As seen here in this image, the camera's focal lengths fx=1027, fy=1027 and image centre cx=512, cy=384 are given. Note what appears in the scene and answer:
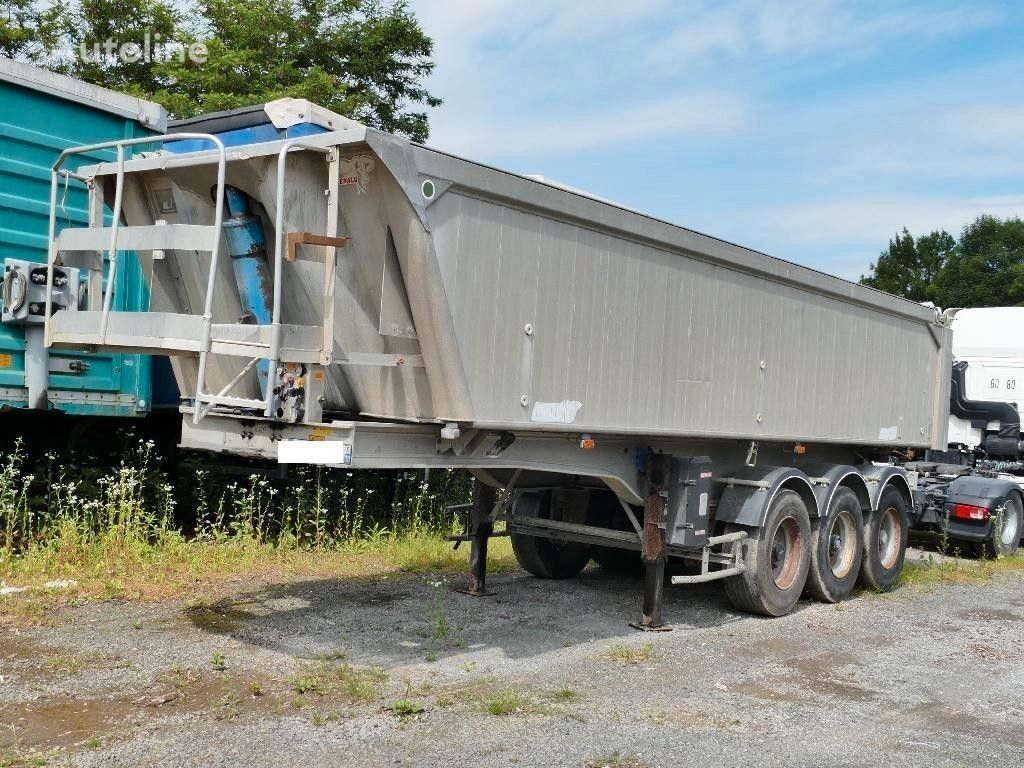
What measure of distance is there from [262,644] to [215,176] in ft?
9.13

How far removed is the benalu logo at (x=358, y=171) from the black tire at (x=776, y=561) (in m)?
4.02

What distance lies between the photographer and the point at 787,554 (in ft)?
26.6

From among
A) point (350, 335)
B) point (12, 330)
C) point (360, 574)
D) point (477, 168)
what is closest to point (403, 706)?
point (350, 335)

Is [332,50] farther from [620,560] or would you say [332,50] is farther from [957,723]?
[957,723]

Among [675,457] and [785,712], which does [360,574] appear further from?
[785,712]

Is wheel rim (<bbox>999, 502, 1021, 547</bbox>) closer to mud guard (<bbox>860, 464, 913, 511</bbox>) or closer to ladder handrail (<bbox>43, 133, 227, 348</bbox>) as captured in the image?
mud guard (<bbox>860, 464, 913, 511</bbox>)

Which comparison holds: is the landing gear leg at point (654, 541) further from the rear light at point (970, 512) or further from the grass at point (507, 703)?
the rear light at point (970, 512)

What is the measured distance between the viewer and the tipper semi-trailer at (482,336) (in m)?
5.27

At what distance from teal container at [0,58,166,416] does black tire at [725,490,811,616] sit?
4.92m

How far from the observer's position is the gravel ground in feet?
15.1

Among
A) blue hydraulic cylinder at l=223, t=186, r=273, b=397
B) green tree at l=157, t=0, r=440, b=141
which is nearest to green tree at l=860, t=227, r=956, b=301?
green tree at l=157, t=0, r=440, b=141

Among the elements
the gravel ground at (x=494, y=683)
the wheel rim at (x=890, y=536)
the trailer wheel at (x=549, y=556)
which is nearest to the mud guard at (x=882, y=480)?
the wheel rim at (x=890, y=536)

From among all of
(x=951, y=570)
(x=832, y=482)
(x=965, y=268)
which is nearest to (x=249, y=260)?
(x=832, y=482)

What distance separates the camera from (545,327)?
19.4ft
